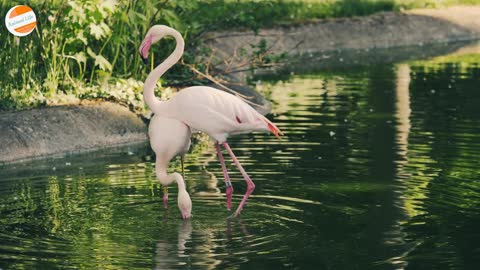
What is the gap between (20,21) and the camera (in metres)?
12.3

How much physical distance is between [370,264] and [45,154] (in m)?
5.49

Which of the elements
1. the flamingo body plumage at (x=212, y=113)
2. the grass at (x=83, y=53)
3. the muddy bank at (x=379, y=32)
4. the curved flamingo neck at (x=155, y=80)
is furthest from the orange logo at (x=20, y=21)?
the muddy bank at (x=379, y=32)

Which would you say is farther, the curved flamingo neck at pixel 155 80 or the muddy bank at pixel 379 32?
the muddy bank at pixel 379 32

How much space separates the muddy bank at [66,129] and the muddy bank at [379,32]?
8.97 meters

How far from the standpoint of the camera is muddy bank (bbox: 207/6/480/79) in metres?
23.2

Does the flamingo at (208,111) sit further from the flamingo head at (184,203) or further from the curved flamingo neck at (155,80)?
the flamingo head at (184,203)

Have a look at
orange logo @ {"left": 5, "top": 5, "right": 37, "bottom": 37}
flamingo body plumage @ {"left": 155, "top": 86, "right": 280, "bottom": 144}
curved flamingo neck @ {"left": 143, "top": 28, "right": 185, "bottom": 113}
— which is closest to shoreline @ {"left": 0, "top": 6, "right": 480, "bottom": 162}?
orange logo @ {"left": 5, "top": 5, "right": 37, "bottom": 37}

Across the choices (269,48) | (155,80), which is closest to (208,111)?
(155,80)

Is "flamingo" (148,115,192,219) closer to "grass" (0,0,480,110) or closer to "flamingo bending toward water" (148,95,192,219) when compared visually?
"flamingo bending toward water" (148,95,192,219)

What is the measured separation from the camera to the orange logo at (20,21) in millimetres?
12258

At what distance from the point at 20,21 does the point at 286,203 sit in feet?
14.3

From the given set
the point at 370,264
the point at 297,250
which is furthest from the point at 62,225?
the point at 370,264

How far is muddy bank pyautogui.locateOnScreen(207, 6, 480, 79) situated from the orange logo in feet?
31.3

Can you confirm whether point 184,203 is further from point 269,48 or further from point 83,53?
point 269,48
